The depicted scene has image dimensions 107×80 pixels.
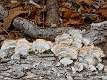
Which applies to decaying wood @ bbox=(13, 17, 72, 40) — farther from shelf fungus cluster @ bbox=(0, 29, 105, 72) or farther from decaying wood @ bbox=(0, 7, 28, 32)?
shelf fungus cluster @ bbox=(0, 29, 105, 72)

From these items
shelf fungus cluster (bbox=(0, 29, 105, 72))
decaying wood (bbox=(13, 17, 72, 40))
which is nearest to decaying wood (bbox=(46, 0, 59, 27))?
decaying wood (bbox=(13, 17, 72, 40))

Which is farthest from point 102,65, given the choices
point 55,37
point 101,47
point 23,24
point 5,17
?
point 5,17

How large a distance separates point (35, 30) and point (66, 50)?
1.89 ft

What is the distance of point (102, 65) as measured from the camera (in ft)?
9.08

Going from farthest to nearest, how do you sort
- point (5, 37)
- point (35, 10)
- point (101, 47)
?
point (35, 10)
point (5, 37)
point (101, 47)

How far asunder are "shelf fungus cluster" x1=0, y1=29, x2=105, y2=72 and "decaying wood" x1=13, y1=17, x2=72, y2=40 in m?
0.22

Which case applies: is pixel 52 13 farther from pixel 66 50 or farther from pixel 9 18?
pixel 66 50

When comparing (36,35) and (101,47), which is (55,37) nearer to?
(36,35)

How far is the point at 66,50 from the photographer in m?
2.85

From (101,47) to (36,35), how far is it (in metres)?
0.58

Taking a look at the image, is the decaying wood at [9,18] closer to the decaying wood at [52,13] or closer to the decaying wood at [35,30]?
the decaying wood at [35,30]

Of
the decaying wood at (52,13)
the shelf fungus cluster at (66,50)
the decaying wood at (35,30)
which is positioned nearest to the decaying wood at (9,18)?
the decaying wood at (35,30)

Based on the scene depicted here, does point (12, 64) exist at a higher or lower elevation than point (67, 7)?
lower

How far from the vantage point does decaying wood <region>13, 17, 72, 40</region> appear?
10.8 feet
